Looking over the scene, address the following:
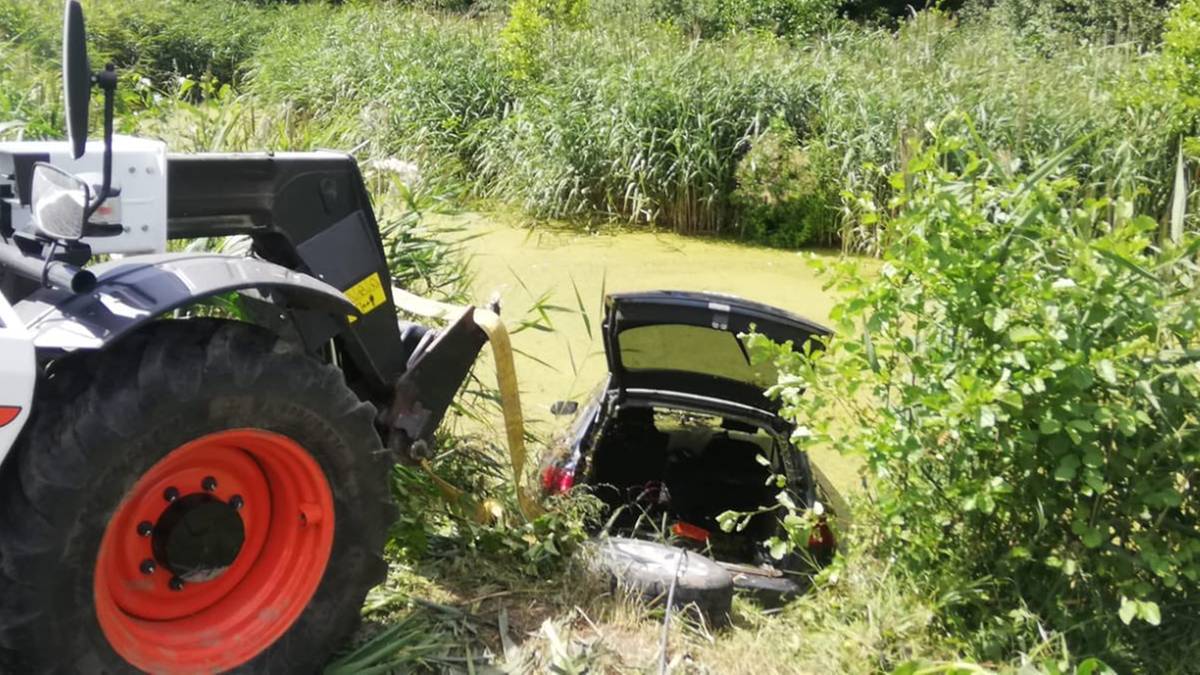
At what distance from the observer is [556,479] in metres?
4.64

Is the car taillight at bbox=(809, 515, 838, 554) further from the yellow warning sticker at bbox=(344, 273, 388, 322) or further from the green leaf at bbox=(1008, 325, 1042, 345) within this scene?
the yellow warning sticker at bbox=(344, 273, 388, 322)

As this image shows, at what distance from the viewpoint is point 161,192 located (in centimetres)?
253

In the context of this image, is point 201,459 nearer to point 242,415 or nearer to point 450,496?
point 242,415

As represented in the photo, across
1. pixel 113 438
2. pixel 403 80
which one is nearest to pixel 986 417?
pixel 113 438

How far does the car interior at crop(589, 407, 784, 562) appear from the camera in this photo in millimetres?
5723

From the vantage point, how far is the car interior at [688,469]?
18.8ft

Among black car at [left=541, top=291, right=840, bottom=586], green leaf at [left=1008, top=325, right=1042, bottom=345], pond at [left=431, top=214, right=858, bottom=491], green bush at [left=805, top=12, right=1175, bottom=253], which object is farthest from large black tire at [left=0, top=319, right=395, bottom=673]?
green bush at [left=805, top=12, right=1175, bottom=253]

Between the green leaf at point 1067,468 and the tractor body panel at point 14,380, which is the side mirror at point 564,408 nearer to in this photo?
the green leaf at point 1067,468

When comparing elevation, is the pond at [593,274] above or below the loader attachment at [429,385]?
below

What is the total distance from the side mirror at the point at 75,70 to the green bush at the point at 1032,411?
210 centimetres

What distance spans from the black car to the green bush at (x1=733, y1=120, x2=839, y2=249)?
4.73m

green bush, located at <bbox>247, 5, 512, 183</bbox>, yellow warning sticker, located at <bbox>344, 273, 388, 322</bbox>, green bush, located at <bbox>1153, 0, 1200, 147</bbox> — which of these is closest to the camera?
yellow warning sticker, located at <bbox>344, 273, 388, 322</bbox>

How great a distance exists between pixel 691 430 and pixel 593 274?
3660 millimetres

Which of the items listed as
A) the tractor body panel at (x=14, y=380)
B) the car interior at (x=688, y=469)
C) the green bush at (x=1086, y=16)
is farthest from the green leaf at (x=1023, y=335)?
the green bush at (x=1086, y=16)
